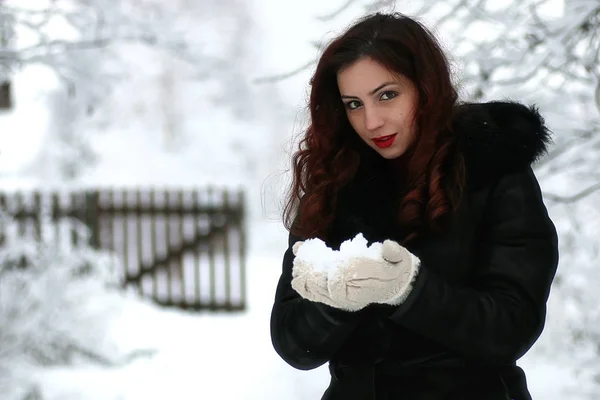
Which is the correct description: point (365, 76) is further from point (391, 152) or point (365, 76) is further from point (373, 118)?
point (391, 152)

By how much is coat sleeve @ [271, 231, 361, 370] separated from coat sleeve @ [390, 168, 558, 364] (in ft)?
0.46

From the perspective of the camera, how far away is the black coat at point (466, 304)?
154 centimetres

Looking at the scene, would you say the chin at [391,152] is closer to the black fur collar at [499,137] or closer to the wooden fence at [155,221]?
the black fur collar at [499,137]

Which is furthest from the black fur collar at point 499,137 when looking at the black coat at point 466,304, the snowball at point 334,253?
the snowball at point 334,253

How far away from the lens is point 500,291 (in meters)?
1.57

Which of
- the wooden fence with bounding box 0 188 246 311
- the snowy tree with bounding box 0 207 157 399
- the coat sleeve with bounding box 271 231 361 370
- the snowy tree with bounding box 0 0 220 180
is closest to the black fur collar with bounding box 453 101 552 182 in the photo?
the coat sleeve with bounding box 271 231 361 370

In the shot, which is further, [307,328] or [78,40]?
[78,40]

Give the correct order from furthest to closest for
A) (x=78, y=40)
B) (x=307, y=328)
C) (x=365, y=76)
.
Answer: (x=78, y=40) < (x=365, y=76) < (x=307, y=328)

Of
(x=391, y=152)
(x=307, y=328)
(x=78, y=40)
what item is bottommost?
(x=307, y=328)

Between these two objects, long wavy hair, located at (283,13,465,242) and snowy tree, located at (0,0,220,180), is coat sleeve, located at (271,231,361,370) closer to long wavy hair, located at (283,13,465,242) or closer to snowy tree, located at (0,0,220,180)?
long wavy hair, located at (283,13,465,242)

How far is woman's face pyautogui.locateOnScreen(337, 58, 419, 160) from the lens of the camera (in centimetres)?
178

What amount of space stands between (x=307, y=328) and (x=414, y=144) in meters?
0.58

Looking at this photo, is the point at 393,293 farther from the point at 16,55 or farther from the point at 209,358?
the point at 209,358

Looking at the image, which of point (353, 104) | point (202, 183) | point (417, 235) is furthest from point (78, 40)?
point (202, 183)
